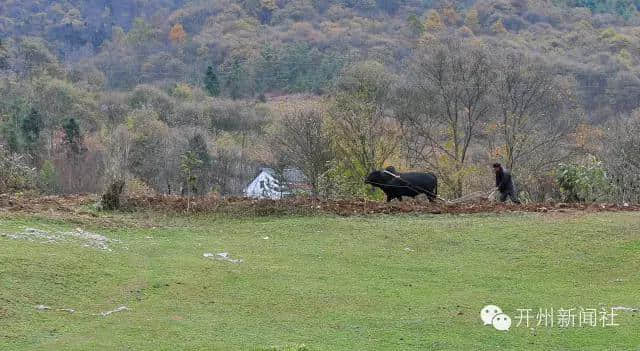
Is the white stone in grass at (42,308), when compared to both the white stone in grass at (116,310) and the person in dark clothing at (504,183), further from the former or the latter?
the person in dark clothing at (504,183)

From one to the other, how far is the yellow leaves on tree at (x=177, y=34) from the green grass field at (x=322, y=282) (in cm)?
13293

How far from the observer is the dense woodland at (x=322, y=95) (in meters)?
42.2

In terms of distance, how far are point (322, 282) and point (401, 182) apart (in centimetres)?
949

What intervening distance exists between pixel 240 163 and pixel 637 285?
51336 mm

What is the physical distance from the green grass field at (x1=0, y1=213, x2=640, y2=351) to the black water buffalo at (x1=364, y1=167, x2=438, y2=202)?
3305mm

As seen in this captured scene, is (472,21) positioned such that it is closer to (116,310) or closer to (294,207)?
(294,207)

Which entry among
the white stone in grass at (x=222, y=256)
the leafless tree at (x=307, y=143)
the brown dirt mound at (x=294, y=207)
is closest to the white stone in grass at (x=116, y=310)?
the white stone in grass at (x=222, y=256)

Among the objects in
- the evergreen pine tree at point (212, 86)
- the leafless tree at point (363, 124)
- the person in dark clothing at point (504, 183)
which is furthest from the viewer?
the evergreen pine tree at point (212, 86)

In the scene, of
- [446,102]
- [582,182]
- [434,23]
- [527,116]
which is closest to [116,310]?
[582,182]

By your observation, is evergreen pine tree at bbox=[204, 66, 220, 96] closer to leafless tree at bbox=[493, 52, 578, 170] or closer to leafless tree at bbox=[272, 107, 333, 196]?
leafless tree at bbox=[272, 107, 333, 196]

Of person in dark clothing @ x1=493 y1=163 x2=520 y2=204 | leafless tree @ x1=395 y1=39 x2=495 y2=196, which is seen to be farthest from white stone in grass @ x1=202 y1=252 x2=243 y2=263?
leafless tree @ x1=395 y1=39 x2=495 y2=196

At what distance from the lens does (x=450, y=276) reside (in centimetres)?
1580

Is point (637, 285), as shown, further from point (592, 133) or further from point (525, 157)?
point (592, 133)

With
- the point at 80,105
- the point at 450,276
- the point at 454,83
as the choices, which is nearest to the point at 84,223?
the point at 450,276
